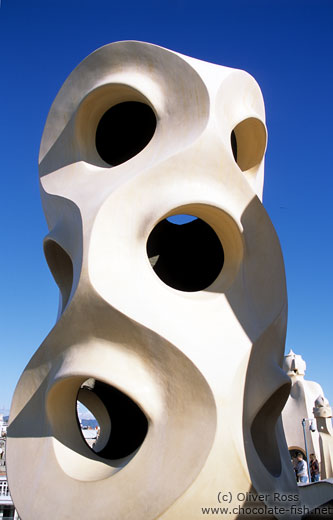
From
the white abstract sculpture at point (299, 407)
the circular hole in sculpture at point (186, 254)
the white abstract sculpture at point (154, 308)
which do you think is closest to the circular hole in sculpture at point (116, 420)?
the white abstract sculpture at point (154, 308)

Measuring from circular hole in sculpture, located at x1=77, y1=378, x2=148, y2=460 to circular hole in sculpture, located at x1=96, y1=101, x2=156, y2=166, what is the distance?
17.1ft

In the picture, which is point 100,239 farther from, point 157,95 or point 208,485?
point 208,485

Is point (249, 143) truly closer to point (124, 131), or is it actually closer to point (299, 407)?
point (124, 131)

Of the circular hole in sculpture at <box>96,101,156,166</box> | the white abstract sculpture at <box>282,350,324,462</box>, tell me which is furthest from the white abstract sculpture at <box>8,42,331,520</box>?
the white abstract sculpture at <box>282,350,324,462</box>

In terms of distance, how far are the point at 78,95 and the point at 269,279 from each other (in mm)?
5546

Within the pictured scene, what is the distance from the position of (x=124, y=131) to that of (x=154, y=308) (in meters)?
4.80

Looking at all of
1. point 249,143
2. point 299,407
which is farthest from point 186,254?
point 299,407

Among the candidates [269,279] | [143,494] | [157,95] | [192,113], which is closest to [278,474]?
[143,494]

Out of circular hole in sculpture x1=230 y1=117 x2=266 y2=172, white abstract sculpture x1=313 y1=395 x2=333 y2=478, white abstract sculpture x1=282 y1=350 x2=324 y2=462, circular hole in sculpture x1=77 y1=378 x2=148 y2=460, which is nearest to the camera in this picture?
circular hole in sculpture x1=77 y1=378 x2=148 y2=460

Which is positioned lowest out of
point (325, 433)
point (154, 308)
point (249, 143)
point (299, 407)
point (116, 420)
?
point (116, 420)

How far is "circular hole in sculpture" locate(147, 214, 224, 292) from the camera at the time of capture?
32.9ft

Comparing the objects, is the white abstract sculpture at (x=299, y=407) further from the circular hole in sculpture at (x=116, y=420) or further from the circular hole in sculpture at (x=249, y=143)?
the circular hole in sculpture at (x=249, y=143)

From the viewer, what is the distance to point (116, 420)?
32.9ft

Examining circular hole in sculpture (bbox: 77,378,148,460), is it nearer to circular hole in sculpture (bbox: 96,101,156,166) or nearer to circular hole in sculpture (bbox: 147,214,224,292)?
circular hole in sculpture (bbox: 147,214,224,292)
